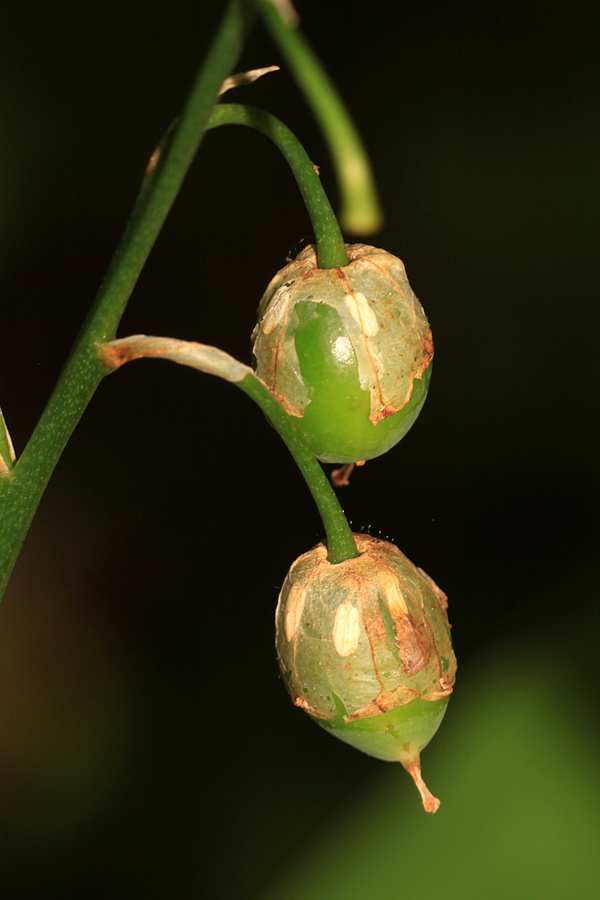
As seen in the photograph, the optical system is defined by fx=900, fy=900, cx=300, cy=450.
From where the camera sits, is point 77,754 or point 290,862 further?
point 77,754

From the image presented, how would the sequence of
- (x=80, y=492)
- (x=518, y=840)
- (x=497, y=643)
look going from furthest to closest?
(x=80, y=492), (x=497, y=643), (x=518, y=840)

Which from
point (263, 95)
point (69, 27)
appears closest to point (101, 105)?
point (69, 27)

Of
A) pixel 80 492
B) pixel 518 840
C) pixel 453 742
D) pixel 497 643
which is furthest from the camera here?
pixel 80 492

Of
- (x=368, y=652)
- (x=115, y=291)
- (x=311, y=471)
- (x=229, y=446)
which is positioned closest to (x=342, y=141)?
(x=115, y=291)

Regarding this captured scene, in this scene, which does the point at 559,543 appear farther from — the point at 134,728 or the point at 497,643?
the point at 134,728

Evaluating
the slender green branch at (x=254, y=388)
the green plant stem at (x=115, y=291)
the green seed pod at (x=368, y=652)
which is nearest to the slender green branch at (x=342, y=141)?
the green plant stem at (x=115, y=291)
